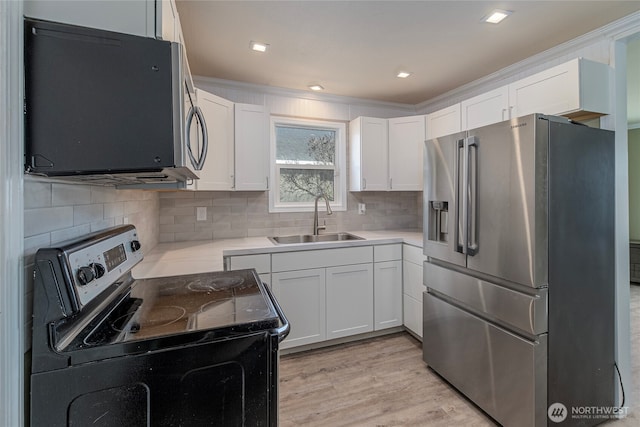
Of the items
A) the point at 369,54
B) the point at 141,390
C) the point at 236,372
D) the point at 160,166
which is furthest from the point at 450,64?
the point at 141,390

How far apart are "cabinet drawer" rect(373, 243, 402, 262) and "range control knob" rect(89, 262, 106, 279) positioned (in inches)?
83.3

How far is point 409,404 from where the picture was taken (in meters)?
1.92

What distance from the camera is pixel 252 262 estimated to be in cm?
232

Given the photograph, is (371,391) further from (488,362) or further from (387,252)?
(387,252)

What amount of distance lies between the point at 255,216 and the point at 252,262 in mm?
758

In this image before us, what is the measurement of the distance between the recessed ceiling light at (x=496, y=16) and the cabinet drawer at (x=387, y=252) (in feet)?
5.76

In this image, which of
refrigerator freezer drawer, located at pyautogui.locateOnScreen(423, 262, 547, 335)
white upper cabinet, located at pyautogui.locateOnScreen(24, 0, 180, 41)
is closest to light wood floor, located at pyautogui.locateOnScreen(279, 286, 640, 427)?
refrigerator freezer drawer, located at pyautogui.locateOnScreen(423, 262, 547, 335)

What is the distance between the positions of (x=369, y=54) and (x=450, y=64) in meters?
0.70

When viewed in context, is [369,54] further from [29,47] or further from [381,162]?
[29,47]

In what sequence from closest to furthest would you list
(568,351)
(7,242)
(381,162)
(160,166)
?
1. (7,242)
2. (160,166)
3. (568,351)
4. (381,162)

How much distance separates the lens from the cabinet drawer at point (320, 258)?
7.90 feet

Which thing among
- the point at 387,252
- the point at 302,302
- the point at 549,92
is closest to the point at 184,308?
the point at 302,302

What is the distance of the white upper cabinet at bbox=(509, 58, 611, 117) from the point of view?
1.70 m

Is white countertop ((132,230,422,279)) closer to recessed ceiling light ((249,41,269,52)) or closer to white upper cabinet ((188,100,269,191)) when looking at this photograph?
white upper cabinet ((188,100,269,191))
